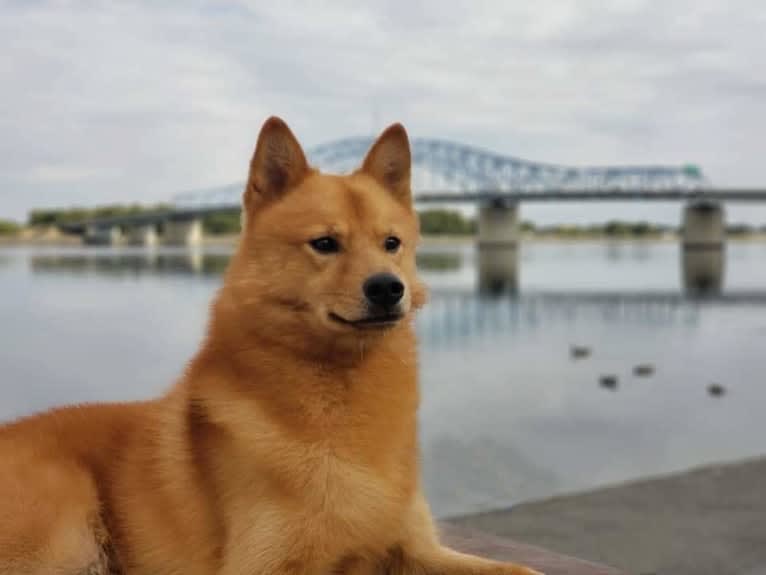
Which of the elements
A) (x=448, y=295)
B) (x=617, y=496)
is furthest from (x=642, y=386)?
(x=448, y=295)

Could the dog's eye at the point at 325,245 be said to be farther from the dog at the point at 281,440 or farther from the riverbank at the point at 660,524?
the riverbank at the point at 660,524

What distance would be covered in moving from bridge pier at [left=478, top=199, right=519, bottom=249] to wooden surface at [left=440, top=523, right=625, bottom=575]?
3970 inches

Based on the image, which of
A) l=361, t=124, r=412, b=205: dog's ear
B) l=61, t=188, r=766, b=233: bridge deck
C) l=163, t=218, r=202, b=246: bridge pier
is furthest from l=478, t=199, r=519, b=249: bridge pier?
l=361, t=124, r=412, b=205: dog's ear

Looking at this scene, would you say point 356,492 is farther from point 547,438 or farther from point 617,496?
point 547,438

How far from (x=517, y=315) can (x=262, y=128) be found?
37.1 metres

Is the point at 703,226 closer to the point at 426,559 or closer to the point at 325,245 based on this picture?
the point at 426,559

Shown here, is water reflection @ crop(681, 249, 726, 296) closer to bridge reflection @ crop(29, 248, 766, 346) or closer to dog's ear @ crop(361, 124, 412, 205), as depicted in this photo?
bridge reflection @ crop(29, 248, 766, 346)

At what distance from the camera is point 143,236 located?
442 feet

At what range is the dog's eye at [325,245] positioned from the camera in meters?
2.75

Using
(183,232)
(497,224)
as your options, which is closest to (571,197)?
(497,224)

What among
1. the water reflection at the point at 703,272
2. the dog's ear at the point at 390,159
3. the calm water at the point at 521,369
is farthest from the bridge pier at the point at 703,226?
the dog's ear at the point at 390,159

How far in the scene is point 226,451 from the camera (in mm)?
2723

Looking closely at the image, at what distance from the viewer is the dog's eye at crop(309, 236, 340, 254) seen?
2746 millimetres

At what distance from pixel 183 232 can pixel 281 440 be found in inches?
4597
